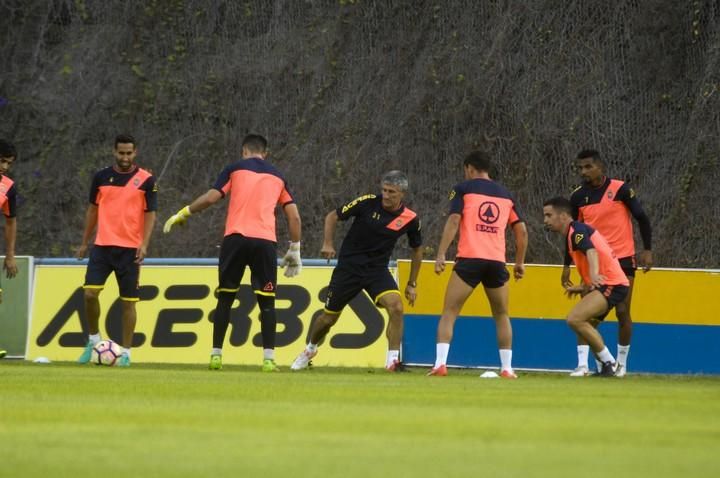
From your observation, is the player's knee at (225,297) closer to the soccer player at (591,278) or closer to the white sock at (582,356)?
the soccer player at (591,278)

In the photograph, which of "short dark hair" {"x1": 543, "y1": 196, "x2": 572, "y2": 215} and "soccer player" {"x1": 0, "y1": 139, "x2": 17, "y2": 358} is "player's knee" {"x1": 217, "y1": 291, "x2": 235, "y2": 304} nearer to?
"soccer player" {"x1": 0, "y1": 139, "x2": 17, "y2": 358}

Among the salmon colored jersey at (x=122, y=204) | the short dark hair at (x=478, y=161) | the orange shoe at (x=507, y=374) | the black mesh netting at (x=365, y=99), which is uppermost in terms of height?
the black mesh netting at (x=365, y=99)

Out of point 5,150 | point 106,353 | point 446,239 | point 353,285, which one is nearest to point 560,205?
point 446,239

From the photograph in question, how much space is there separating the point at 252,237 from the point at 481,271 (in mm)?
2283

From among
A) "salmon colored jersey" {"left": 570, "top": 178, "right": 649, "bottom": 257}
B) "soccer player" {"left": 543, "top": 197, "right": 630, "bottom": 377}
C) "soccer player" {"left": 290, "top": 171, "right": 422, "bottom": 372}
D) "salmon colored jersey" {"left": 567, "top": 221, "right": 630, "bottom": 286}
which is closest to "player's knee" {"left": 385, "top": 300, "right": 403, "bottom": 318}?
"soccer player" {"left": 290, "top": 171, "right": 422, "bottom": 372}

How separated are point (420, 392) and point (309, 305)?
633 cm

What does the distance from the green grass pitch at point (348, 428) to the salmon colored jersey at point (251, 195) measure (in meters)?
2.34

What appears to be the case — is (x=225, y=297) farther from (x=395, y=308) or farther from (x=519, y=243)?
(x=519, y=243)

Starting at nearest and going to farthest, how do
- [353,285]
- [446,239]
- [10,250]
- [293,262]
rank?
1. [446,239]
2. [353,285]
3. [293,262]
4. [10,250]

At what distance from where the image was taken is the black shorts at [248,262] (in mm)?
14617

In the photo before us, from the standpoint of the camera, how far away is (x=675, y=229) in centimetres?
1984

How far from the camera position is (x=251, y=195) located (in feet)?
48.0

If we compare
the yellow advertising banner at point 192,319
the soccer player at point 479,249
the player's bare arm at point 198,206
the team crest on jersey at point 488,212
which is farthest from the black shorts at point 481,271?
the yellow advertising banner at point 192,319

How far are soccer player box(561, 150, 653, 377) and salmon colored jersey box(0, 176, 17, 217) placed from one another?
6.08 meters
